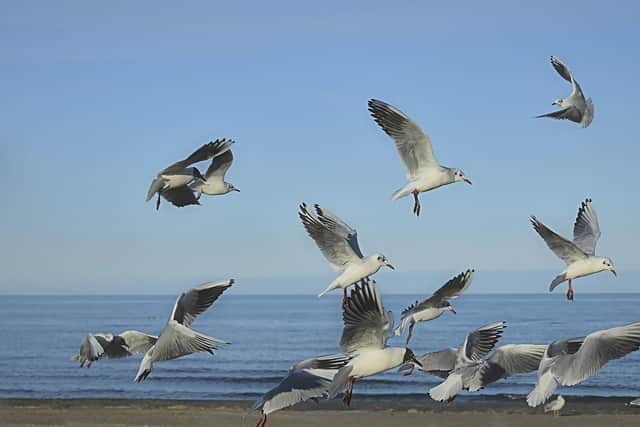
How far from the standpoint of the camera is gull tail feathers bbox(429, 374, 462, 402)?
12203mm

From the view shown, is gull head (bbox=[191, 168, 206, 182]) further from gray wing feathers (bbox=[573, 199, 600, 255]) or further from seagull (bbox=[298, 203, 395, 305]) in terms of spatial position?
gray wing feathers (bbox=[573, 199, 600, 255])

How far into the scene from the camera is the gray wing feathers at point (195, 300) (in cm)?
1225

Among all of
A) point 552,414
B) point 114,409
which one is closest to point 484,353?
point 552,414

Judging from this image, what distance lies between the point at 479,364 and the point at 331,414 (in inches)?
350

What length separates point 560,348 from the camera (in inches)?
465

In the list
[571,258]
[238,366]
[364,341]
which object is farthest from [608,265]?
[238,366]

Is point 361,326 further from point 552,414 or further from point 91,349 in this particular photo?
point 552,414

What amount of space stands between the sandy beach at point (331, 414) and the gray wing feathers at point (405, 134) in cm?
736

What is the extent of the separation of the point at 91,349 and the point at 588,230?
6.86m

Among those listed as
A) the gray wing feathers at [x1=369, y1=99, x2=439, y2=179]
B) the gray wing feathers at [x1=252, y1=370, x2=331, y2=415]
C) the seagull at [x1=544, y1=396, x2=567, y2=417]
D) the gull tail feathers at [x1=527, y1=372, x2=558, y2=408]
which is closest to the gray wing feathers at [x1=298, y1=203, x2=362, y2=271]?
the gray wing feathers at [x1=369, y1=99, x2=439, y2=179]

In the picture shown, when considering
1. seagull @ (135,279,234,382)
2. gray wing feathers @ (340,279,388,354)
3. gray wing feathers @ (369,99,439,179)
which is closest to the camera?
gray wing feathers @ (340,279,388,354)

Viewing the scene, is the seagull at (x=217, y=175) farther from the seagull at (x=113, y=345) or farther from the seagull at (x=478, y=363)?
the seagull at (x=478, y=363)

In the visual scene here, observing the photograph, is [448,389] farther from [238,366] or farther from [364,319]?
[238,366]

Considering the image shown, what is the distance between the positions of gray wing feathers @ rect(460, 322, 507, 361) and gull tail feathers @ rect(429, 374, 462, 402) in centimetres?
51
